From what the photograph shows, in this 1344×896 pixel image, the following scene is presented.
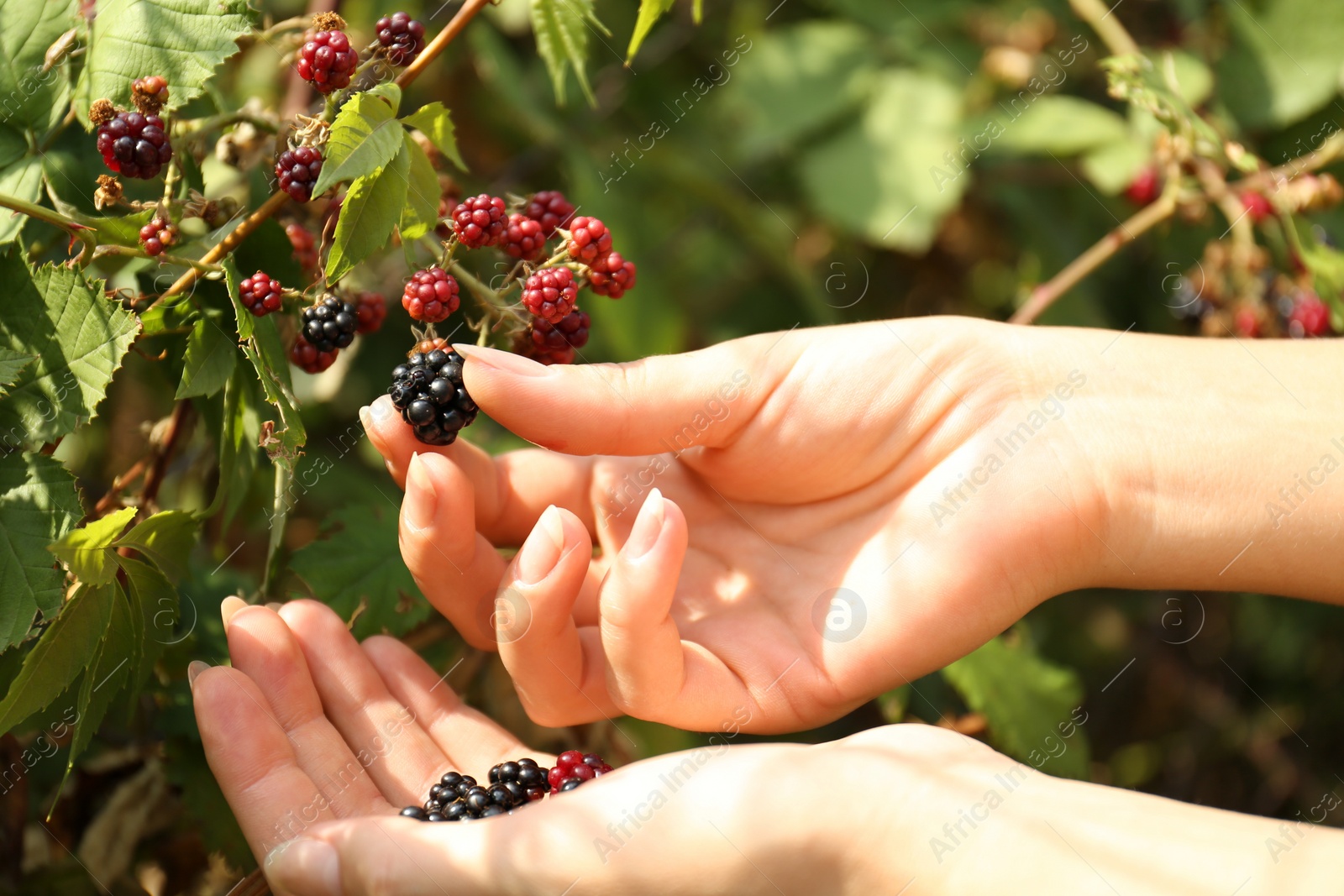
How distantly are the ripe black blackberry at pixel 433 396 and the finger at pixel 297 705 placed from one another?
1.43 feet

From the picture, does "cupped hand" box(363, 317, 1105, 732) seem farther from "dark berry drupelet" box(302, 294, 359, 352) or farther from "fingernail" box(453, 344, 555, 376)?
"dark berry drupelet" box(302, 294, 359, 352)

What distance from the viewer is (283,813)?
141cm

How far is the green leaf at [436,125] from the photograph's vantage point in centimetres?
144

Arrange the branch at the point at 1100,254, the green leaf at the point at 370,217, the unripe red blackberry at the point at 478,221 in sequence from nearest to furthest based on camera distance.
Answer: the green leaf at the point at 370,217 < the unripe red blackberry at the point at 478,221 < the branch at the point at 1100,254

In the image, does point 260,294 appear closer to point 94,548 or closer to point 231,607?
point 94,548

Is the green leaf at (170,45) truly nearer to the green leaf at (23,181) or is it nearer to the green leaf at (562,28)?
the green leaf at (23,181)

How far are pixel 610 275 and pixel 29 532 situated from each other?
36.9 inches

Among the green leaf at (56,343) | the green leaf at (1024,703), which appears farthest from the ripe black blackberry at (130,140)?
the green leaf at (1024,703)

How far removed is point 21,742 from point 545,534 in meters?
1.16

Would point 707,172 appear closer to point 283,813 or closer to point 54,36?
point 54,36

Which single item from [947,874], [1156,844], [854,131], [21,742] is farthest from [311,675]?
[854,131]

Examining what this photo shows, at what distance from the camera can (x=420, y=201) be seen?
141 cm

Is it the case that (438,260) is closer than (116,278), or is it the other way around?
(438,260)

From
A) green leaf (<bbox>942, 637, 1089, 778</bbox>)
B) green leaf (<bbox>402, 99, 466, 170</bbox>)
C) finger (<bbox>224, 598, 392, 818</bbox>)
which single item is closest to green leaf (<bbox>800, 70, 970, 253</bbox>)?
green leaf (<bbox>942, 637, 1089, 778</bbox>)
